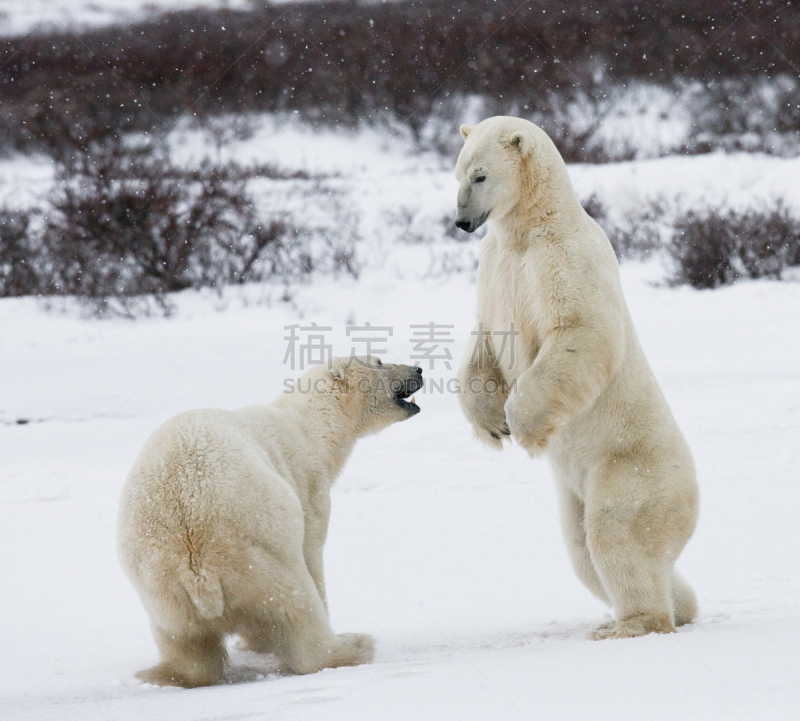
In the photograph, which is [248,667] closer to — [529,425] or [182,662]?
[182,662]

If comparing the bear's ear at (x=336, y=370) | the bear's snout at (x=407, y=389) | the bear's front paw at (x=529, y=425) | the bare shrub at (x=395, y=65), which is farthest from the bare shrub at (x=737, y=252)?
the bear's front paw at (x=529, y=425)

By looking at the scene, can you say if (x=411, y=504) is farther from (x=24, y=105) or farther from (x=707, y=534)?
(x=24, y=105)

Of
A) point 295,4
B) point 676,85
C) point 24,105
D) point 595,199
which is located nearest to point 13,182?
point 24,105

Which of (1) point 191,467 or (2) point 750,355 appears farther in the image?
(2) point 750,355

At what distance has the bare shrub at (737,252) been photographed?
33.0ft

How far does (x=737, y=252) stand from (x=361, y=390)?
7838 millimetres

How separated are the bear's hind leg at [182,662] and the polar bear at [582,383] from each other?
3.71 feet

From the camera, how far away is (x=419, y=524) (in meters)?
4.42

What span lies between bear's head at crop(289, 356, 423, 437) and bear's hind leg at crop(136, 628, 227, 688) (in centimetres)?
102

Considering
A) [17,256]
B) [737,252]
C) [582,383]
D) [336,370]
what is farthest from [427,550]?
[17,256]

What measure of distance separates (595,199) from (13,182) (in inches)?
322

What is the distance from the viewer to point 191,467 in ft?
8.46

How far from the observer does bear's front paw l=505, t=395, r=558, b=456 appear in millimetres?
2768

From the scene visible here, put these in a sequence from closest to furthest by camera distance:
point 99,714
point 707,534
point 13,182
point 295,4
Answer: point 99,714
point 707,534
point 13,182
point 295,4
